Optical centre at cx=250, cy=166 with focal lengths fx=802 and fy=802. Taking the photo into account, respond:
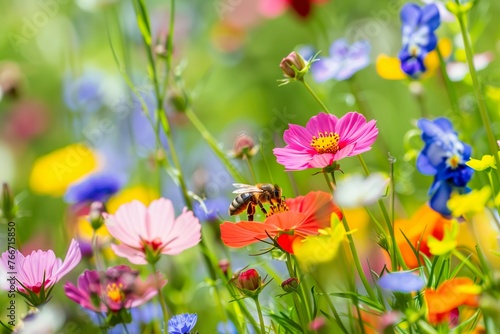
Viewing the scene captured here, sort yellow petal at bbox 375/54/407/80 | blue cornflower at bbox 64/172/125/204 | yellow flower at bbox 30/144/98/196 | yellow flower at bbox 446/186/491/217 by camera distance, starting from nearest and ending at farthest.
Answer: yellow flower at bbox 446/186/491/217, yellow petal at bbox 375/54/407/80, blue cornflower at bbox 64/172/125/204, yellow flower at bbox 30/144/98/196

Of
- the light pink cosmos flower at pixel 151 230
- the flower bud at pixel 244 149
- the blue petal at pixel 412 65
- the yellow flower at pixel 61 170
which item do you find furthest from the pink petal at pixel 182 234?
the yellow flower at pixel 61 170

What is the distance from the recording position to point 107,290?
0.54 metres

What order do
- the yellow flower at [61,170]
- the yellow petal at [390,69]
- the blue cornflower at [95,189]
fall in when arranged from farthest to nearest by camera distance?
the yellow flower at [61,170] → the blue cornflower at [95,189] → the yellow petal at [390,69]

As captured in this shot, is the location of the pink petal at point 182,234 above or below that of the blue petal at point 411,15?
below

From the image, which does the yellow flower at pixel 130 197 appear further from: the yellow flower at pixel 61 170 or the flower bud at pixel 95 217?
the flower bud at pixel 95 217

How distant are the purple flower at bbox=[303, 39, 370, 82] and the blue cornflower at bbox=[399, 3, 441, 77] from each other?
8cm

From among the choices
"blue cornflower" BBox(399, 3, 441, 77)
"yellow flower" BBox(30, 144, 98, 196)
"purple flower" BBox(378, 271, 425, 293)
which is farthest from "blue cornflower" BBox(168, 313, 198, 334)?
"yellow flower" BBox(30, 144, 98, 196)

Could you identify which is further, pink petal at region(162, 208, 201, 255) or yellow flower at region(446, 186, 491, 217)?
pink petal at region(162, 208, 201, 255)

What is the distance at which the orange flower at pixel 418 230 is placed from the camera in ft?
2.01

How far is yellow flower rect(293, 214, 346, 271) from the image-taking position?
0.44 meters

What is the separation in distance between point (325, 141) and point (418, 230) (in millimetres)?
149

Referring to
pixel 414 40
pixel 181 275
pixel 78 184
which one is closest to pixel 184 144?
pixel 78 184

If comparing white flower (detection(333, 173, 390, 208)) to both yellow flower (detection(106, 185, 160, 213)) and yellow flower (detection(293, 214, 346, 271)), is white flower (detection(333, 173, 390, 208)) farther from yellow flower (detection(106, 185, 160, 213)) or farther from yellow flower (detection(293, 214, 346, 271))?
yellow flower (detection(106, 185, 160, 213))

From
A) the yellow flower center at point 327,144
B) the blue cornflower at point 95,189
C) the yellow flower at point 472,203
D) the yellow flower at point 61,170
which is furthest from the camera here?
the yellow flower at point 61,170
